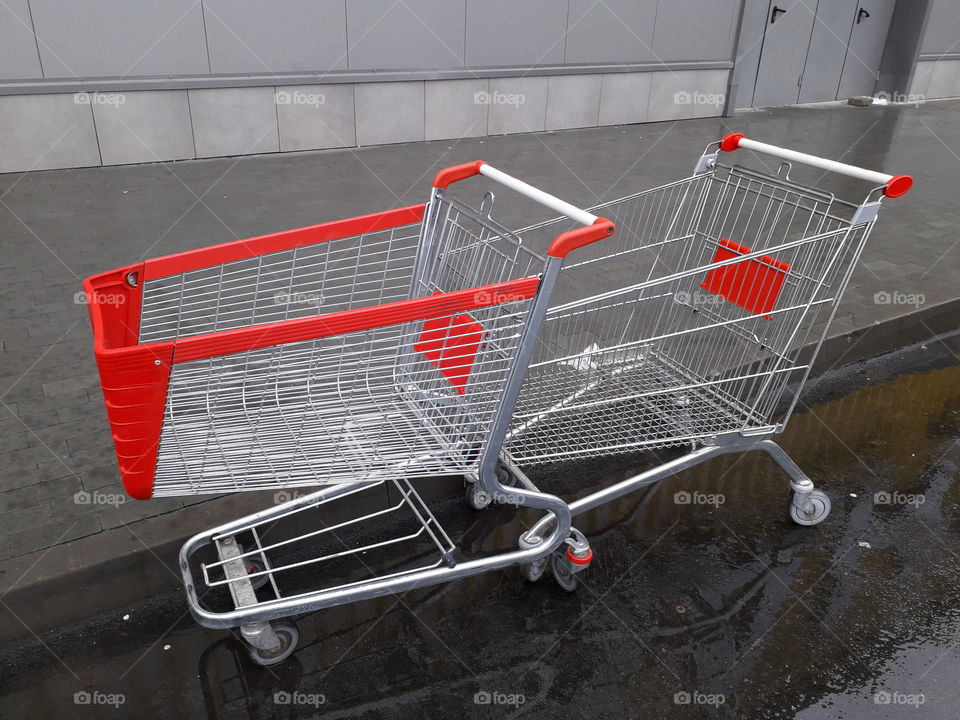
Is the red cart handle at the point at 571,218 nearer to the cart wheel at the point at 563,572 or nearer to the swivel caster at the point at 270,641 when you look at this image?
the cart wheel at the point at 563,572

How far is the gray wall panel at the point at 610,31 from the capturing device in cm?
956

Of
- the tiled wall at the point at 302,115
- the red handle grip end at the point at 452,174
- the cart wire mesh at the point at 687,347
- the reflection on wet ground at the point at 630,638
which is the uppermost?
the red handle grip end at the point at 452,174

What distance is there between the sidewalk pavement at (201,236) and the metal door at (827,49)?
1.14 metres

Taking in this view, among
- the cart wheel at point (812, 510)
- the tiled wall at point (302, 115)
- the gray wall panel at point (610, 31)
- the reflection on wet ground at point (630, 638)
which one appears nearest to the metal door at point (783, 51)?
the tiled wall at point (302, 115)

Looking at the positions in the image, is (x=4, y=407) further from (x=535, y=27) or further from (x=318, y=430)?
(x=535, y=27)

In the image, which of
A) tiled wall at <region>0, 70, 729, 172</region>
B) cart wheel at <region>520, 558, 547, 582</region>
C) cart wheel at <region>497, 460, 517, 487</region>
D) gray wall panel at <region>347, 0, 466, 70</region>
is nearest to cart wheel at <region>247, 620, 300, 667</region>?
cart wheel at <region>520, 558, 547, 582</region>

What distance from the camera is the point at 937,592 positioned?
10.1ft

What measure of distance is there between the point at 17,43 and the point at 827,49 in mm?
11350

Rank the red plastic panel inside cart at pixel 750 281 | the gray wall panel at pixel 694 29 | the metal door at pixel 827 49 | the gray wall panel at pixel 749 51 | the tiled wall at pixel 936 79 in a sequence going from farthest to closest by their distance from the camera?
the tiled wall at pixel 936 79 < the metal door at pixel 827 49 < the gray wall panel at pixel 749 51 < the gray wall panel at pixel 694 29 < the red plastic panel inside cart at pixel 750 281

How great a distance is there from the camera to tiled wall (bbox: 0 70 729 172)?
7121 mm

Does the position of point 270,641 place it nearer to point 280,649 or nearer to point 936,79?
point 280,649

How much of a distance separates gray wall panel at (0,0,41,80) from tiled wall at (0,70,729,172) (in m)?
0.22

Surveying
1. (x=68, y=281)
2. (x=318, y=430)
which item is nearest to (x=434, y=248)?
(x=318, y=430)

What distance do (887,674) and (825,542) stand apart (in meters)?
0.72
